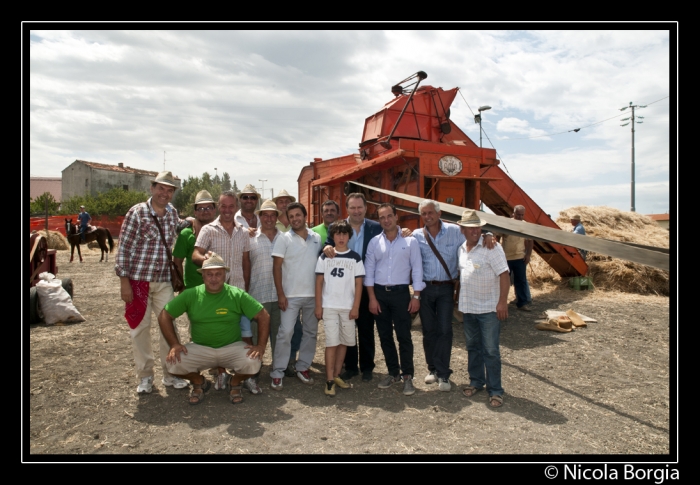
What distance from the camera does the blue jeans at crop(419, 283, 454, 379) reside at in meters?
4.40

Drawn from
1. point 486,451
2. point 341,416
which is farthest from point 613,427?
point 341,416

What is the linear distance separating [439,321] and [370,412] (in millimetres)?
1156

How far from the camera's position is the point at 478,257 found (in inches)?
Answer: 163

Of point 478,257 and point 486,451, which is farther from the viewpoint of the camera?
point 478,257

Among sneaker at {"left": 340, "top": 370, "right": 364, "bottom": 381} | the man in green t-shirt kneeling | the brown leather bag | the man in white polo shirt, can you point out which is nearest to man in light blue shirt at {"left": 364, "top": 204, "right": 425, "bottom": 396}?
sneaker at {"left": 340, "top": 370, "right": 364, "bottom": 381}

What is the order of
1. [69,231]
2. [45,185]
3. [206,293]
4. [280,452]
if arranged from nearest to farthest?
[280,452] → [206,293] → [69,231] → [45,185]

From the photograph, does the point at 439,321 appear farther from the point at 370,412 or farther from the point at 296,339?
the point at 296,339

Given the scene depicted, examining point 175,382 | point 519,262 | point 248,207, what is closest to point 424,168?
point 519,262

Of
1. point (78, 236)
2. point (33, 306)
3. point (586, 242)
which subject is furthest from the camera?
point (78, 236)

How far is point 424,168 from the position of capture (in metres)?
7.14

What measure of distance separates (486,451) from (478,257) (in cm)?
170

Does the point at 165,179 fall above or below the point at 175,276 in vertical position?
above

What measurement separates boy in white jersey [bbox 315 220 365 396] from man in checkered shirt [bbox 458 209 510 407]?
1040 millimetres
